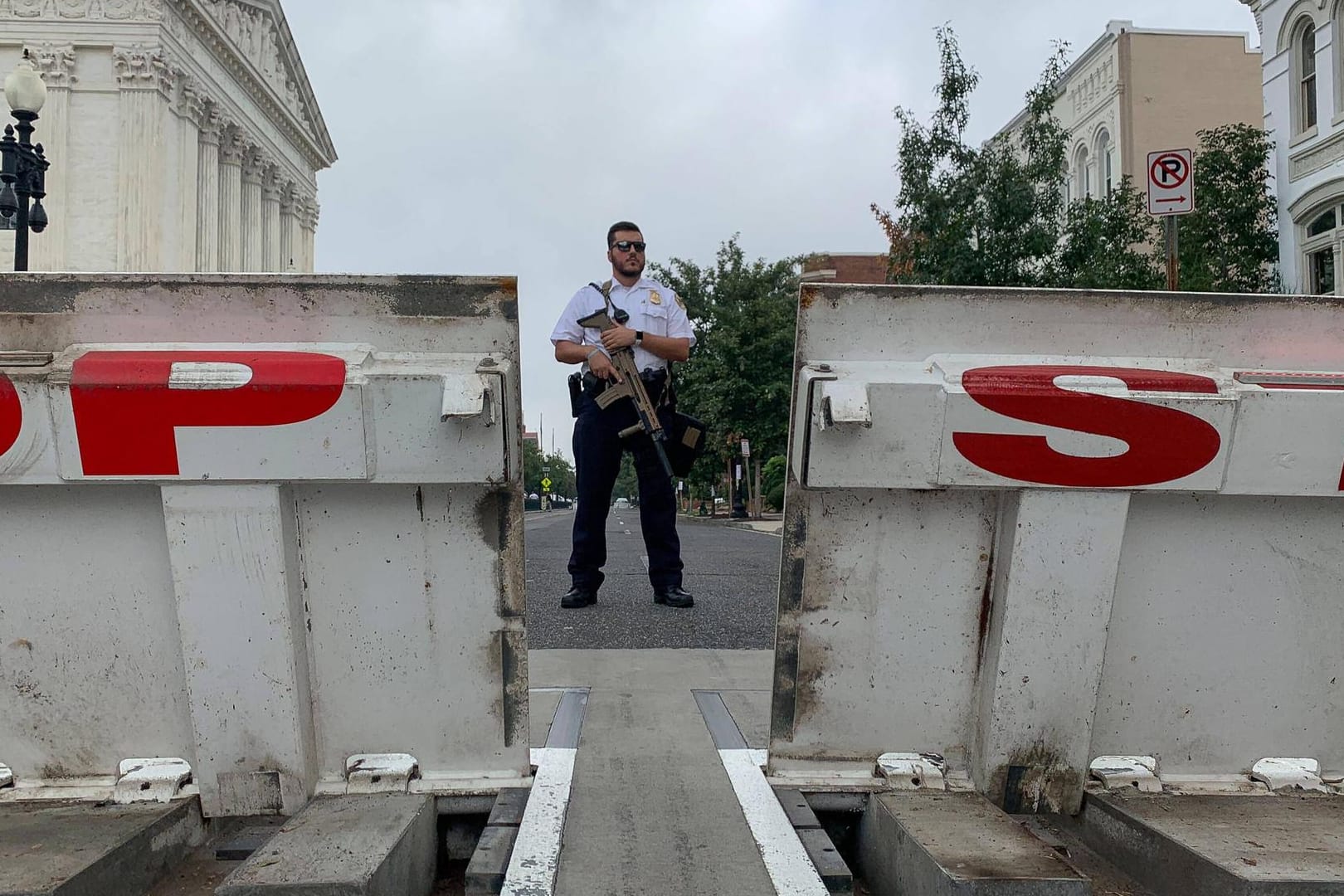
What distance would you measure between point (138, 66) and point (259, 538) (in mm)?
47310

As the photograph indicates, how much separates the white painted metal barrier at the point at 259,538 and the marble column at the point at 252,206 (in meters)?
56.8

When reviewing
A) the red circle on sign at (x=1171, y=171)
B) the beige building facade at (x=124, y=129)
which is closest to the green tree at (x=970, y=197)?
the red circle on sign at (x=1171, y=171)

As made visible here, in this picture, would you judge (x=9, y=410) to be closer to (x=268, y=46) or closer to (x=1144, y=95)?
(x=1144, y=95)

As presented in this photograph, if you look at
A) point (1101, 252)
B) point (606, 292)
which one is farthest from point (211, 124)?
point (606, 292)

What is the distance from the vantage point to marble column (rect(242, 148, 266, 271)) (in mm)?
55116

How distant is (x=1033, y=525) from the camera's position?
2.38m

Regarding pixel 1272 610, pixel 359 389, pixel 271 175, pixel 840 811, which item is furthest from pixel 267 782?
pixel 271 175

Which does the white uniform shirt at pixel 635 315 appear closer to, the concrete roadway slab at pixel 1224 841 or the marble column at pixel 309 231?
the concrete roadway slab at pixel 1224 841

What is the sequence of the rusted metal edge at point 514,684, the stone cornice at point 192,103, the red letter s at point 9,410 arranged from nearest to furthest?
the red letter s at point 9,410, the rusted metal edge at point 514,684, the stone cornice at point 192,103

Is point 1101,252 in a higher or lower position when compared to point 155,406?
higher

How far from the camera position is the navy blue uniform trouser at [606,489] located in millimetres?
5000

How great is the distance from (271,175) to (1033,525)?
64503mm

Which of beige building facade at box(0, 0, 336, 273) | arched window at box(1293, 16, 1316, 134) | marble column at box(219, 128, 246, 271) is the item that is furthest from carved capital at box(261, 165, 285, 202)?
arched window at box(1293, 16, 1316, 134)

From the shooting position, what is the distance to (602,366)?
4754mm
